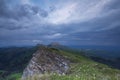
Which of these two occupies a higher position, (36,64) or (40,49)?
(40,49)

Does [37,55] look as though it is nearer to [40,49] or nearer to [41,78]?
[40,49]

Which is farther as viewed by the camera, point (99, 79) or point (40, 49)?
point (40, 49)

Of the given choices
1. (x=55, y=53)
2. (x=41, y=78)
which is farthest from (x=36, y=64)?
(x=41, y=78)

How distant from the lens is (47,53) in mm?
119500

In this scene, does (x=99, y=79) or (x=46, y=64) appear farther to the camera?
(x=46, y=64)

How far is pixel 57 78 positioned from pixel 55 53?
10474 centimetres

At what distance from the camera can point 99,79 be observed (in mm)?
17344

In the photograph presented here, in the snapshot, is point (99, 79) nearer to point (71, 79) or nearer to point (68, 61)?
point (71, 79)

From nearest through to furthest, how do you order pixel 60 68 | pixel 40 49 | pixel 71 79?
pixel 71 79 < pixel 60 68 < pixel 40 49

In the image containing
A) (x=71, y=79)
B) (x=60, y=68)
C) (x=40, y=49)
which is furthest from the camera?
(x=40, y=49)

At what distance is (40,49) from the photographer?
119 meters

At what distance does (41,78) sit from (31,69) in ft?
326

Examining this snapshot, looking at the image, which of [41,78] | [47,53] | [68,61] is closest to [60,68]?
[68,61]

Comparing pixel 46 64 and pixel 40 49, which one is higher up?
pixel 40 49
